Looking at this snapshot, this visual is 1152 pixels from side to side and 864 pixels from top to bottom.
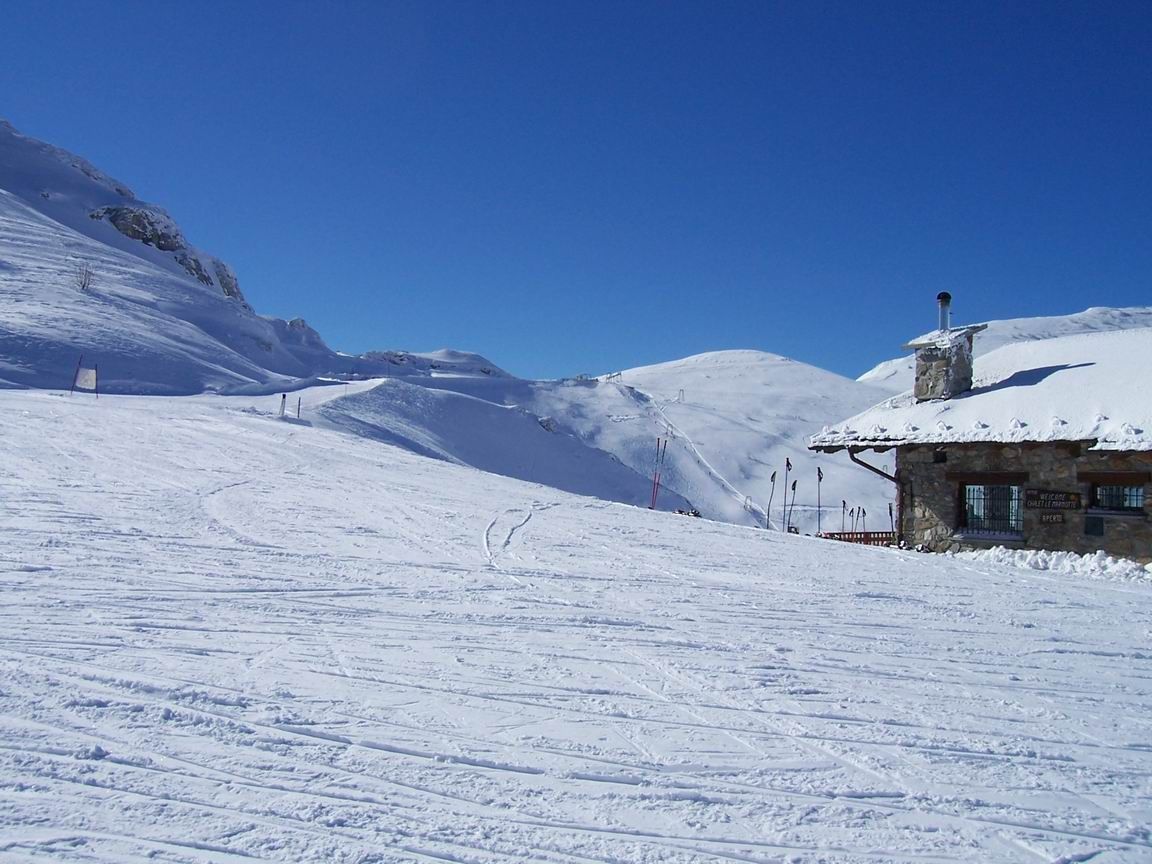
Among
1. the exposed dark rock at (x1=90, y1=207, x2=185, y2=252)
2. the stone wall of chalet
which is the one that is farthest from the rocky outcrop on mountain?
the stone wall of chalet

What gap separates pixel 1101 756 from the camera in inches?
167

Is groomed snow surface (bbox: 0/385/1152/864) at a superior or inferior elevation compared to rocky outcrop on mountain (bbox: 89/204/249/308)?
inferior

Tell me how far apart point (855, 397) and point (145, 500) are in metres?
65.8

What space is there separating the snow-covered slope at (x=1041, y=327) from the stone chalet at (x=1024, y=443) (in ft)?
234

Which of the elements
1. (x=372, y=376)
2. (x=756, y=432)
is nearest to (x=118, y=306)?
(x=372, y=376)

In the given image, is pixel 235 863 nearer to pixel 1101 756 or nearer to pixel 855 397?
pixel 1101 756

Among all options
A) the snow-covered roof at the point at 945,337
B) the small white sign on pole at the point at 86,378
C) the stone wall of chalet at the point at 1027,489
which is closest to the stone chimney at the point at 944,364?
the snow-covered roof at the point at 945,337

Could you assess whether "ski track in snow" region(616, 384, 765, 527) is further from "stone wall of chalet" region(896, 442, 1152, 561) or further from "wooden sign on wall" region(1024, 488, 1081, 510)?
"wooden sign on wall" region(1024, 488, 1081, 510)

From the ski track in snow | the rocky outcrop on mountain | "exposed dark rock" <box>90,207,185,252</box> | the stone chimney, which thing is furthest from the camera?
the rocky outcrop on mountain

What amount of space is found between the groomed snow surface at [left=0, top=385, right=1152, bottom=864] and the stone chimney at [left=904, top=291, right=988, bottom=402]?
643cm

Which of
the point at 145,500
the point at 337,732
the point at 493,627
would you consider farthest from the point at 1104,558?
the point at 145,500

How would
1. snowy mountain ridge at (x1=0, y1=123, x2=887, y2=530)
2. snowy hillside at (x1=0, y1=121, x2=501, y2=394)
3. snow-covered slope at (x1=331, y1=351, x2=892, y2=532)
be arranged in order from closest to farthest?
snowy hillside at (x1=0, y1=121, x2=501, y2=394) < snowy mountain ridge at (x1=0, y1=123, x2=887, y2=530) < snow-covered slope at (x1=331, y1=351, x2=892, y2=532)

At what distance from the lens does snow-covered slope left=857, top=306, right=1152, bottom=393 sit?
89250 millimetres

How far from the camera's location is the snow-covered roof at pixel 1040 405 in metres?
12.4
